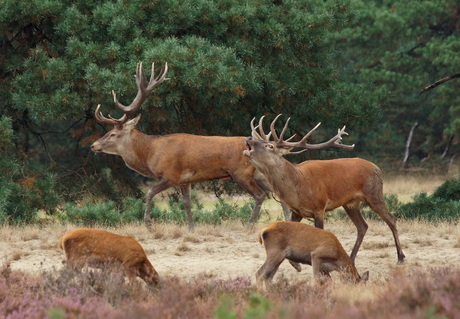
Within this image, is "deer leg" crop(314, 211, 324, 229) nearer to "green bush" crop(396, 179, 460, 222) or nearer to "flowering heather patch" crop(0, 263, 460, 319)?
"flowering heather patch" crop(0, 263, 460, 319)

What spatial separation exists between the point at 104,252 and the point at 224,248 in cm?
370

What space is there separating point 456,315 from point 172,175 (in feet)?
26.3

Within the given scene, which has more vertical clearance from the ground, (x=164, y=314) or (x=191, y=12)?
(x=191, y=12)

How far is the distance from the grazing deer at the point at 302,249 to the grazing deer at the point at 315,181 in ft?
4.96

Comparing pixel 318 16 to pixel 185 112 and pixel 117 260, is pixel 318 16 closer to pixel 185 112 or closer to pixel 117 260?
pixel 185 112

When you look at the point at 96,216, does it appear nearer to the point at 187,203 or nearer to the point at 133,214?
the point at 133,214

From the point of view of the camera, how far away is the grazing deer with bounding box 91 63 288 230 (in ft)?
48.3

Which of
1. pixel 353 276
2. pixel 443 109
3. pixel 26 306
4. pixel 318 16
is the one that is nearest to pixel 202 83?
pixel 318 16

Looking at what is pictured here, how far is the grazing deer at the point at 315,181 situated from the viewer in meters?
11.7

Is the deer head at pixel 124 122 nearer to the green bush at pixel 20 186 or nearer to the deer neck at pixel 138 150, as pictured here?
the deer neck at pixel 138 150

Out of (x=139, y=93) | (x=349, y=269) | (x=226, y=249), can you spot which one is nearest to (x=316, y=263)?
(x=349, y=269)

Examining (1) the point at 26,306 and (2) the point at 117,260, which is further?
(2) the point at 117,260

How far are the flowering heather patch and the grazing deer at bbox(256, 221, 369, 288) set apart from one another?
43 centimetres

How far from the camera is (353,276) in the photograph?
10.0 metres
